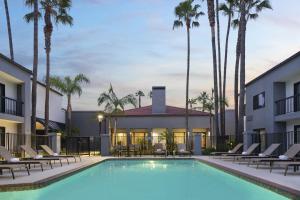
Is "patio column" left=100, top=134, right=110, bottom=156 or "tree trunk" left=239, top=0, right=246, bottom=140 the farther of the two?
"patio column" left=100, top=134, right=110, bottom=156

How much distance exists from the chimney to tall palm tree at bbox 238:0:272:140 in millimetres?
12469

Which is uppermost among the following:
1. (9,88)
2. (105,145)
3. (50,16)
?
(50,16)

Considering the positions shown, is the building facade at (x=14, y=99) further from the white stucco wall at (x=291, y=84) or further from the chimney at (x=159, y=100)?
the chimney at (x=159, y=100)

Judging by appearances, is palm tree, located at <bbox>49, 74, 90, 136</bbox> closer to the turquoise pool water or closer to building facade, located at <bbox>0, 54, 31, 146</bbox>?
building facade, located at <bbox>0, 54, 31, 146</bbox>

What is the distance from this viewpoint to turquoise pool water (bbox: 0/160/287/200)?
1178 cm

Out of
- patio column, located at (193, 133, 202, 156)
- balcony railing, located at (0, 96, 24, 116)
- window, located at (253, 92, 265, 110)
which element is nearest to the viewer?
balcony railing, located at (0, 96, 24, 116)

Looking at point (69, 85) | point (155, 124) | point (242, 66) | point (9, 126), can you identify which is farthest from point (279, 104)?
point (69, 85)

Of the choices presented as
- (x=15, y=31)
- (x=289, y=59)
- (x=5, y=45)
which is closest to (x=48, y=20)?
(x=15, y=31)

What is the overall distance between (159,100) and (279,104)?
55.6ft

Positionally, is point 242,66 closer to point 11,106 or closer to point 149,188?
point 11,106

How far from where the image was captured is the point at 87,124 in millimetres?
45469

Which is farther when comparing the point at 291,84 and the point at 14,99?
the point at 14,99

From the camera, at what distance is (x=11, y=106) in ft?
91.3

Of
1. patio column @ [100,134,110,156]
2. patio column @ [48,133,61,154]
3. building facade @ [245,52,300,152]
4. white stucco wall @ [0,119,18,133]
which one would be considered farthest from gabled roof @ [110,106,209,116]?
white stucco wall @ [0,119,18,133]
